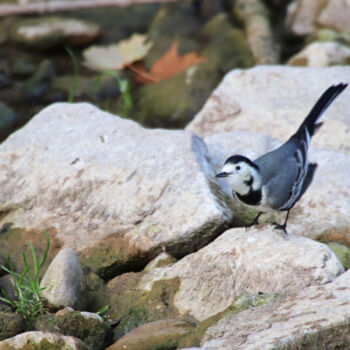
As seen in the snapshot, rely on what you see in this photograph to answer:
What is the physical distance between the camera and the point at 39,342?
11.8ft

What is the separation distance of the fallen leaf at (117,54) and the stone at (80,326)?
17.3ft

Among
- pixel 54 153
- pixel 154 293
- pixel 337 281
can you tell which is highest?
pixel 54 153

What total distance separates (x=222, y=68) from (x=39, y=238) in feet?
14.8

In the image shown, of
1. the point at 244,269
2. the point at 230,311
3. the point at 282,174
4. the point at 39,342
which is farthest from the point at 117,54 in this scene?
the point at 39,342

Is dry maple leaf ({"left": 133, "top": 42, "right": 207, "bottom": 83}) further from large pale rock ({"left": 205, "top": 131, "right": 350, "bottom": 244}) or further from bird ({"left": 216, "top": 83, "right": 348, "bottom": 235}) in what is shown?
bird ({"left": 216, "top": 83, "right": 348, "bottom": 235})

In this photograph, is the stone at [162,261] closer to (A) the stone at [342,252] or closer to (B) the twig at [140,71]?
(A) the stone at [342,252]

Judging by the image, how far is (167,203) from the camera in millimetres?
4746

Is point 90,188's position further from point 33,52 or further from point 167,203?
point 33,52

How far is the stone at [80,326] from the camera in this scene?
154 inches

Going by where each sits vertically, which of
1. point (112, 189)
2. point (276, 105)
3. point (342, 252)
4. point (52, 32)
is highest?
point (52, 32)

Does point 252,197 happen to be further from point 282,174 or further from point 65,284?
point 65,284

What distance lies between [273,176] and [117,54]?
4923 millimetres

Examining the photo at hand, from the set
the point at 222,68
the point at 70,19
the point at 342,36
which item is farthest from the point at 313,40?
the point at 70,19

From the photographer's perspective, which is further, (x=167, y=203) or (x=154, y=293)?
(x=167, y=203)
